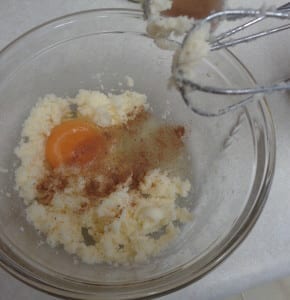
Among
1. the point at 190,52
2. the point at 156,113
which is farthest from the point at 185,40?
the point at 156,113

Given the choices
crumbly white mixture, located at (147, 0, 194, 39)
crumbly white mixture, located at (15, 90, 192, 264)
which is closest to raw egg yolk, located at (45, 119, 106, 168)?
crumbly white mixture, located at (15, 90, 192, 264)

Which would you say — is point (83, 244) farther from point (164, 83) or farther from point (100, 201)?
point (164, 83)

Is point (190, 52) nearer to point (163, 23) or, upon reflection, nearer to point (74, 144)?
point (163, 23)

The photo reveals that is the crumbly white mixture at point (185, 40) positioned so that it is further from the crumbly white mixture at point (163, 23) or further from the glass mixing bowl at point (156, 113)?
the glass mixing bowl at point (156, 113)

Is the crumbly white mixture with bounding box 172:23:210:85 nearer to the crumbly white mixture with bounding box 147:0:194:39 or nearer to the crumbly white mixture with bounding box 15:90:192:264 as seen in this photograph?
the crumbly white mixture with bounding box 147:0:194:39

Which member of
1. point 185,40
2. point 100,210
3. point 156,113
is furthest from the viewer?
point 156,113
